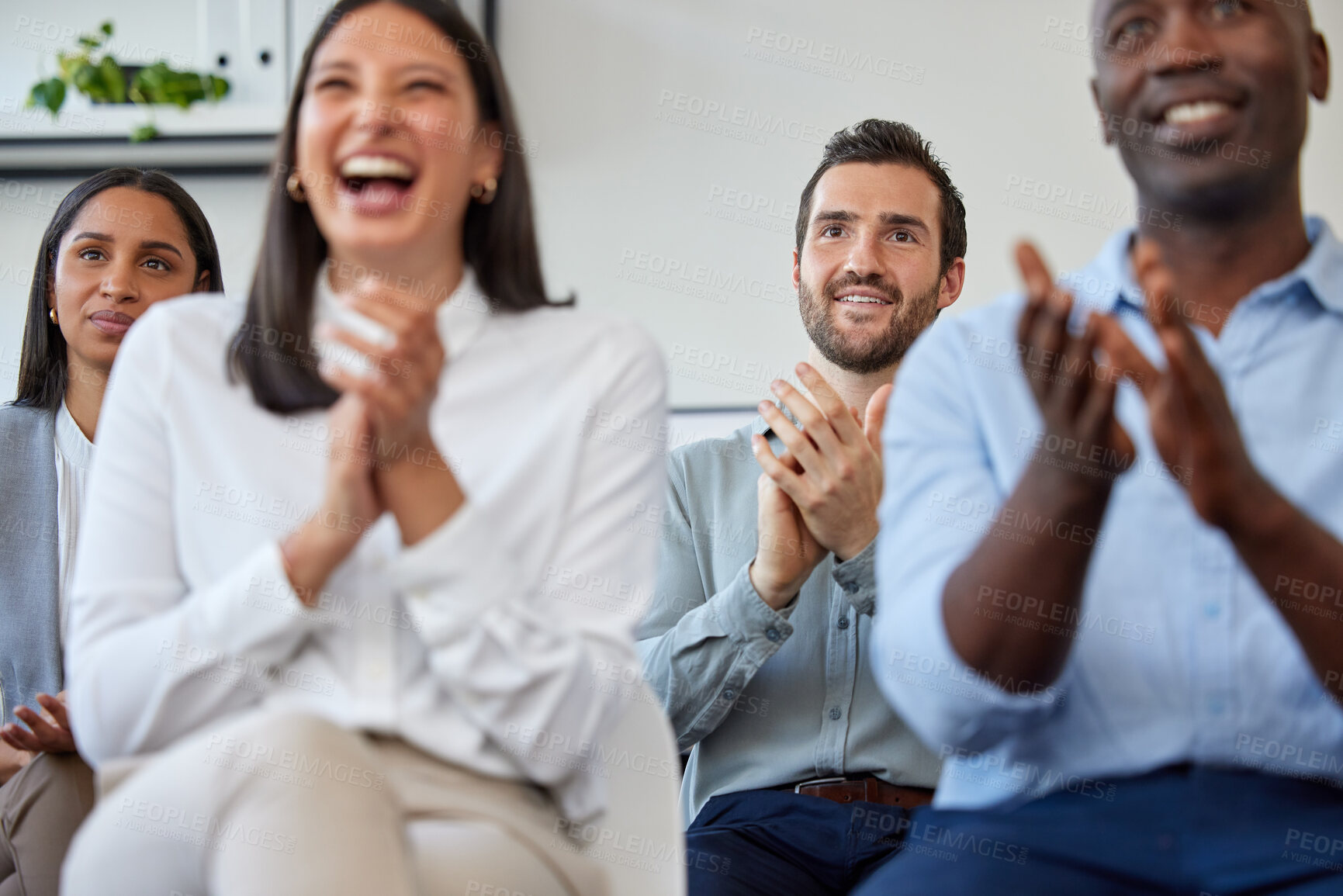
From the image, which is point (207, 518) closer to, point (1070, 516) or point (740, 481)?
point (1070, 516)

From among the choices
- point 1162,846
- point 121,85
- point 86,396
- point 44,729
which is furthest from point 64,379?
point 1162,846

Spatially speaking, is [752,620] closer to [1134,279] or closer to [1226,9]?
[1134,279]

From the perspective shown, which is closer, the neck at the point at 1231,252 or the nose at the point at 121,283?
the neck at the point at 1231,252

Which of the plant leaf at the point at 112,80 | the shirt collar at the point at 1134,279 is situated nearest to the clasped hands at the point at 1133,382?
the shirt collar at the point at 1134,279

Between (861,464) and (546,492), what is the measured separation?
55 centimetres

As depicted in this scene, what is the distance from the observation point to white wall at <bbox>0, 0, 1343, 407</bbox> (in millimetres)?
2916

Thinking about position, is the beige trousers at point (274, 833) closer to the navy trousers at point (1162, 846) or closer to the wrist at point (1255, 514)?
the navy trousers at point (1162, 846)

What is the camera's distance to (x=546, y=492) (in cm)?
113

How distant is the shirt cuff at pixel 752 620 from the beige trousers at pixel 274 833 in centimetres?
64

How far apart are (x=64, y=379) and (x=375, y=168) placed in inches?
43.0

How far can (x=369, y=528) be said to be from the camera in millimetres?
1004

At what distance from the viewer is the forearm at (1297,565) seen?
34.2 inches

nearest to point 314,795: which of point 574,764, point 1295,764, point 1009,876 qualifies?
point 574,764

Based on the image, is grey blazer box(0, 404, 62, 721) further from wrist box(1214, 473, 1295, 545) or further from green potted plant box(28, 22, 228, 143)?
wrist box(1214, 473, 1295, 545)
